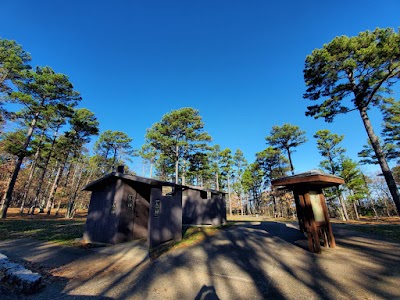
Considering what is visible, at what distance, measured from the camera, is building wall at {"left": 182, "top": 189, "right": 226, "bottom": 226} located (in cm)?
1370

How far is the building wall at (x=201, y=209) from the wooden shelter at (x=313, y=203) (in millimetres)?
8207

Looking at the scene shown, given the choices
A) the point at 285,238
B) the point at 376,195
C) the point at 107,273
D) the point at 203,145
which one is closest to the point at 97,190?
the point at 107,273

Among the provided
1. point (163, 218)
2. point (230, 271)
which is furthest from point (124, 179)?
point (230, 271)

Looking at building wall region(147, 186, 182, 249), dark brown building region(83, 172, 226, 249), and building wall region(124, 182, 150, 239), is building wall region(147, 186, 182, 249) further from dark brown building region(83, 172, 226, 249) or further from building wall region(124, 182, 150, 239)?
building wall region(124, 182, 150, 239)

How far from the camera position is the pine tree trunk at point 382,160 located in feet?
30.4

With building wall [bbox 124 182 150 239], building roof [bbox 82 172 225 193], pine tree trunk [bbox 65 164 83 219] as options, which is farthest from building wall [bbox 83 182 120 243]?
pine tree trunk [bbox 65 164 83 219]

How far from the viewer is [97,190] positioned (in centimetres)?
1005

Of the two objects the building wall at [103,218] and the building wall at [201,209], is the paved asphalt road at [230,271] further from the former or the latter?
the building wall at [201,209]

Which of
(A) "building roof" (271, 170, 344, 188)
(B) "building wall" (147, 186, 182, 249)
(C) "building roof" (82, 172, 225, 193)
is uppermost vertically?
(C) "building roof" (82, 172, 225, 193)

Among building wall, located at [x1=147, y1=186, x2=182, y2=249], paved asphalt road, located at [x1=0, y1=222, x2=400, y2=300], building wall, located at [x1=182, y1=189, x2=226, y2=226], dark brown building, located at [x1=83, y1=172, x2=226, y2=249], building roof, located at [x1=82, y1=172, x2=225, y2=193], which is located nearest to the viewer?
paved asphalt road, located at [x1=0, y1=222, x2=400, y2=300]

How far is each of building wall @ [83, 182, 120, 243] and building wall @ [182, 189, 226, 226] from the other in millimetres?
6316

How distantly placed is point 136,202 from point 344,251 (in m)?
8.74

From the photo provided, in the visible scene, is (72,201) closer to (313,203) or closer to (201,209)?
(201,209)

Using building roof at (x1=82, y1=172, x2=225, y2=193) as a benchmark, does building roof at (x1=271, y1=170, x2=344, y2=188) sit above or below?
below
